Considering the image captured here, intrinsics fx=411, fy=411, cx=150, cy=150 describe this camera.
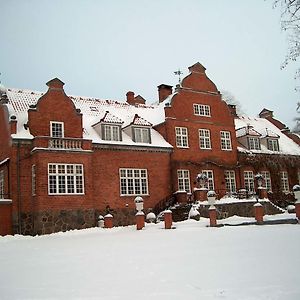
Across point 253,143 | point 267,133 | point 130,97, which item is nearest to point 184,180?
point 253,143

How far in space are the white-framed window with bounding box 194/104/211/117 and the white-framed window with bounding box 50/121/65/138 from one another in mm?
12266

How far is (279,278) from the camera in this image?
830 cm

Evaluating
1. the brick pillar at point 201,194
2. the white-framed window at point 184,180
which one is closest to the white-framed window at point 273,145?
the white-framed window at point 184,180

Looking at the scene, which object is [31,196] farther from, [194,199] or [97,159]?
[194,199]

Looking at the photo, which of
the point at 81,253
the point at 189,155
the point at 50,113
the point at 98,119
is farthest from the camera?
the point at 189,155

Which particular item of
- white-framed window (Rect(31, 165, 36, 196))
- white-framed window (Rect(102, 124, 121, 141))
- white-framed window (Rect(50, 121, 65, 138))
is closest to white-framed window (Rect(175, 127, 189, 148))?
white-framed window (Rect(102, 124, 121, 141))

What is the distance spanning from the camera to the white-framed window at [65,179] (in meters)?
25.3

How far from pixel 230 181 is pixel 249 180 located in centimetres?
218

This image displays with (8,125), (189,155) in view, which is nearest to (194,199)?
(189,155)

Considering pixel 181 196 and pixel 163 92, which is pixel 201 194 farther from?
pixel 163 92

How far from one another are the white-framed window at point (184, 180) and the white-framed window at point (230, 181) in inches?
155

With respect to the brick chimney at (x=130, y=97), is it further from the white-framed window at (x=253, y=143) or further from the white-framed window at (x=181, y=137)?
the white-framed window at (x=253, y=143)

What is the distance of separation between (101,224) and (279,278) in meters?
19.0

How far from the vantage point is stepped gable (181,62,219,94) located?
114 ft
